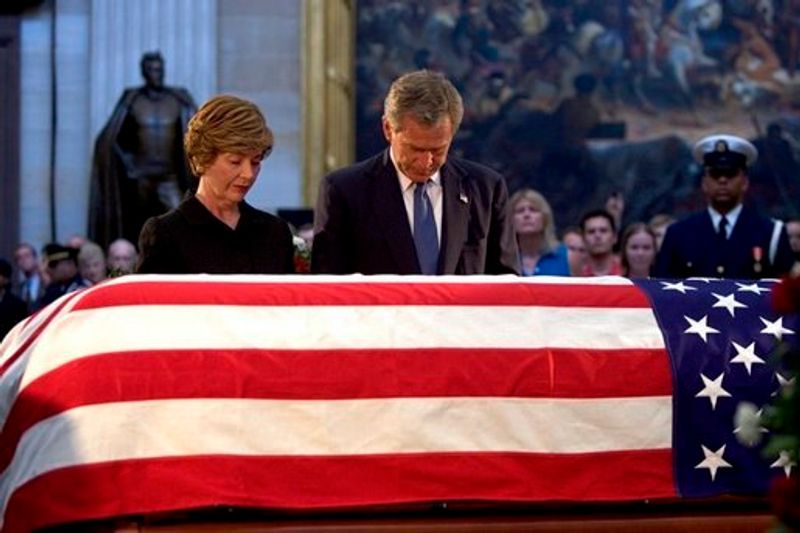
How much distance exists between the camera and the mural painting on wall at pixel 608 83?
16859mm

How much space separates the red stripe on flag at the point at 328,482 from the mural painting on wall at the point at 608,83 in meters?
11.9

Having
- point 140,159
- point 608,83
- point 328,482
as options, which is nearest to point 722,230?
point 328,482

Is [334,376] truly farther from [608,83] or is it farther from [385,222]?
[608,83]

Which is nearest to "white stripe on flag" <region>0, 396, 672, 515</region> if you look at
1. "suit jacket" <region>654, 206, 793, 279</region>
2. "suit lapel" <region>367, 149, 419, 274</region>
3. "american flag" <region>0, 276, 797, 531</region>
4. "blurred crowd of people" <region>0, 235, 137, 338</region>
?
"american flag" <region>0, 276, 797, 531</region>

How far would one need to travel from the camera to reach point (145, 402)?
4.71m

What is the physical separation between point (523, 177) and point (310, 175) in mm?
1957

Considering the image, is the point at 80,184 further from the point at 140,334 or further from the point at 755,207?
the point at 140,334

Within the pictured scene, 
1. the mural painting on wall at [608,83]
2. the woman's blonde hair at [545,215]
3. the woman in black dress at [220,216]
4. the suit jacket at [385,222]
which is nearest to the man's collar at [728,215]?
the woman's blonde hair at [545,215]

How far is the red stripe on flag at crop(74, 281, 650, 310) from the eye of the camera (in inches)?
194

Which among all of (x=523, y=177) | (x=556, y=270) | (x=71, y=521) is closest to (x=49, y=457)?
(x=71, y=521)

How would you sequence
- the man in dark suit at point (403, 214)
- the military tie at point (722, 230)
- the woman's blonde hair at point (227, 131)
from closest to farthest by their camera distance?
1. the woman's blonde hair at point (227, 131)
2. the man in dark suit at point (403, 214)
3. the military tie at point (722, 230)

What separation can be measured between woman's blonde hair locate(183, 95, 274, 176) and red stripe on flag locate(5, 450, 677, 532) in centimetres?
95

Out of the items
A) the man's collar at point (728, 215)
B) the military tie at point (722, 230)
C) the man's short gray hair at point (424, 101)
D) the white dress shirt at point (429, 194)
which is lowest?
the military tie at point (722, 230)

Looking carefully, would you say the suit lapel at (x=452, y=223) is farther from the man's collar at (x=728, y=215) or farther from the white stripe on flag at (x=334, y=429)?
the man's collar at (x=728, y=215)
